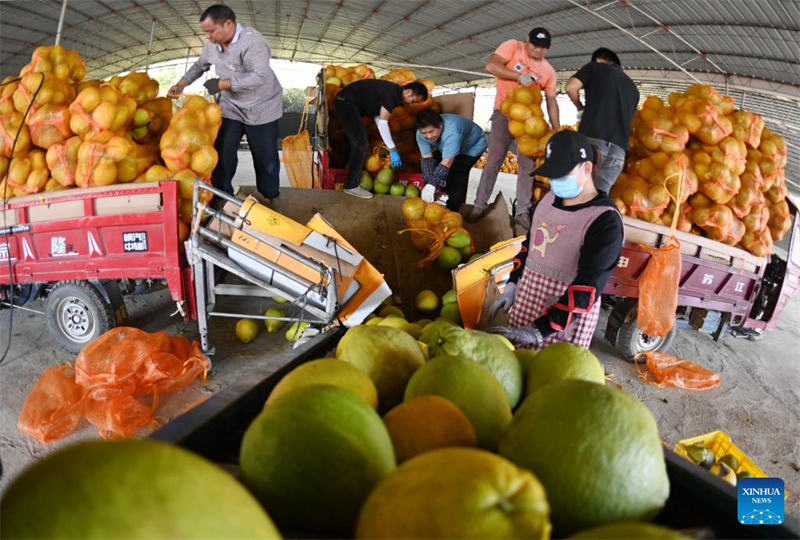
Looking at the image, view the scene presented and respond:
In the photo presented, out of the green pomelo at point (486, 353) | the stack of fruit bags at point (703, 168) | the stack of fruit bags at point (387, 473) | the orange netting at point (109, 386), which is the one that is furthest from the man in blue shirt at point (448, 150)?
the stack of fruit bags at point (387, 473)

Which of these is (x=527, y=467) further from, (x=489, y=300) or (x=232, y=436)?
(x=489, y=300)

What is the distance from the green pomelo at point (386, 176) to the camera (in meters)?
6.65

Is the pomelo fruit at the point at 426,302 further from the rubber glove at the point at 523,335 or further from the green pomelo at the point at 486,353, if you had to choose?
the green pomelo at the point at 486,353

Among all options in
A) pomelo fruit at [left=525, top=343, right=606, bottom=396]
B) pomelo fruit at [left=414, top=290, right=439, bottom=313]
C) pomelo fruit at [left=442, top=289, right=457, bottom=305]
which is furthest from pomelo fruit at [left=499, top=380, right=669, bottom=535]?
pomelo fruit at [left=414, top=290, right=439, bottom=313]

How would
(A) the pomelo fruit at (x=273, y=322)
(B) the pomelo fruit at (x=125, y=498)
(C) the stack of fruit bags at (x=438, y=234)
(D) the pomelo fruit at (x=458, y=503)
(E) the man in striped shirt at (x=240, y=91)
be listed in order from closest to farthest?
(B) the pomelo fruit at (x=125, y=498)
(D) the pomelo fruit at (x=458, y=503)
(A) the pomelo fruit at (x=273, y=322)
(E) the man in striped shirt at (x=240, y=91)
(C) the stack of fruit bags at (x=438, y=234)

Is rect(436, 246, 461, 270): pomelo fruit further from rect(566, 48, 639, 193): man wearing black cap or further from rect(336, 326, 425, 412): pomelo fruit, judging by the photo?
rect(336, 326, 425, 412): pomelo fruit

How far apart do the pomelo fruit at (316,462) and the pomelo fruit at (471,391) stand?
0.24m

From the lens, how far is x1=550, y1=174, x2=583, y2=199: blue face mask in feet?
8.98

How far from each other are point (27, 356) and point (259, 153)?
2837 millimetres

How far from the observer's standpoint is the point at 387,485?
0.65 meters

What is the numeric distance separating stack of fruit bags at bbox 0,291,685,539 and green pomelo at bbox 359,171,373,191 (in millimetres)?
5661

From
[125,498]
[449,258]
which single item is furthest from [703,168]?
[125,498]

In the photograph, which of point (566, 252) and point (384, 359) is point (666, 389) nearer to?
point (566, 252)

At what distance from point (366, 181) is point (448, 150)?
48.2 inches
